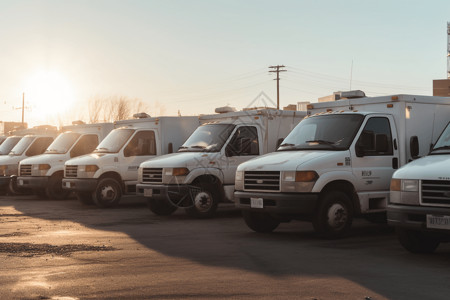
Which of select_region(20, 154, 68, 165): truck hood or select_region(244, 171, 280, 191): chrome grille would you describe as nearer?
select_region(244, 171, 280, 191): chrome grille

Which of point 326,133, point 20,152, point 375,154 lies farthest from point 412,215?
point 20,152

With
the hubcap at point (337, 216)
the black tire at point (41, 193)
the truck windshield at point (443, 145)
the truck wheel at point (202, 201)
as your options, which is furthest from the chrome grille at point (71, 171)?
the truck windshield at point (443, 145)

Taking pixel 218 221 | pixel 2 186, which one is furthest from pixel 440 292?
pixel 2 186

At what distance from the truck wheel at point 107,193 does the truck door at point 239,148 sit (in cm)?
433

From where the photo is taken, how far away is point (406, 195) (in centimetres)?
888

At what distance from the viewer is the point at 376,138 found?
11445mm

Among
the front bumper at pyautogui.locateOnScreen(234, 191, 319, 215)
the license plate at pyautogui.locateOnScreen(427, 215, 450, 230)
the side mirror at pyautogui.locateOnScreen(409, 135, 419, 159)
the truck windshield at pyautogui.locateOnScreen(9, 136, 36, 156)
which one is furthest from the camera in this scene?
the truck windshield at pyautogui.locateOnScreen(9, 136, 36, 156)

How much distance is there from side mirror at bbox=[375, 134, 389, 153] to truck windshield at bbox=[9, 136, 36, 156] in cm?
1535

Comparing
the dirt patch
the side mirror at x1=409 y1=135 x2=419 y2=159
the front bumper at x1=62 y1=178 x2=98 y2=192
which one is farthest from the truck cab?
the side mirror at x1=409 y1=135 x2=419 y2=159

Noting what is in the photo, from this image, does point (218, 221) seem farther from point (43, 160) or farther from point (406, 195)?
point (43, 160)

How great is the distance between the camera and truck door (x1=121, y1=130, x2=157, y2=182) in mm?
17969

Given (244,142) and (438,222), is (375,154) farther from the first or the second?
(244,142)

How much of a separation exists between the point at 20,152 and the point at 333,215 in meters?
15.4

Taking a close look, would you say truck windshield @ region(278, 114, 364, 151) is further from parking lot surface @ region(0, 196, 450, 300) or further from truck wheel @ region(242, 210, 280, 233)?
parking lot surface @ region(0, 196, 450, 300)
